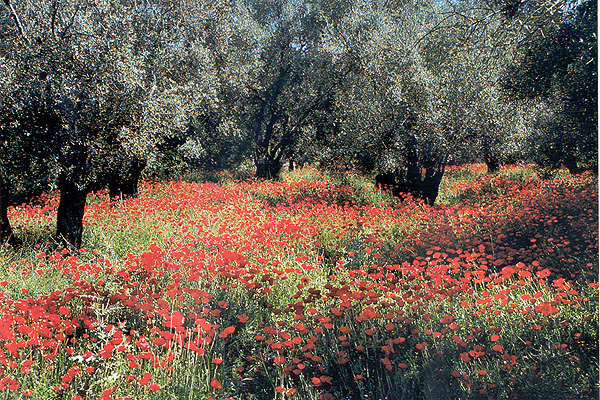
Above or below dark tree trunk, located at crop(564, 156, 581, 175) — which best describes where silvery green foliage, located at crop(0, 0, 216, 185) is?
above

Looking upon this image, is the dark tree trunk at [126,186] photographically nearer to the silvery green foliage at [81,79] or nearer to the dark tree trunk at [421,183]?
the silvery green foliage at [81,79]

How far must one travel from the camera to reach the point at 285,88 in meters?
16.8

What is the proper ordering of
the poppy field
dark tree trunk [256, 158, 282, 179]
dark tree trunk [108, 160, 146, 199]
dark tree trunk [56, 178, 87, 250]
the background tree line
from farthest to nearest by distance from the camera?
dark tree trunk [256, 158, 282, 179] < dark tree trunk [108, 160, 146, 199] < dark tree trunk [56, 178, 87, 250] < the background tree line < the poppy field

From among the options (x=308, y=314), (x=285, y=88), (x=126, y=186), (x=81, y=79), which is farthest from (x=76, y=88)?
(x=285, y=88)

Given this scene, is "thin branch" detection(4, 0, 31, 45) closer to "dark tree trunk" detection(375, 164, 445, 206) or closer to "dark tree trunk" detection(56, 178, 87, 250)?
"dark tree trunk" detection(56, 178, 87, 250)

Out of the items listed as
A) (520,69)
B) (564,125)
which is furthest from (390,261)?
(564,125)

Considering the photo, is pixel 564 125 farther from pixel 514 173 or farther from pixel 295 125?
pixel 295 125

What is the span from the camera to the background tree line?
6695mm

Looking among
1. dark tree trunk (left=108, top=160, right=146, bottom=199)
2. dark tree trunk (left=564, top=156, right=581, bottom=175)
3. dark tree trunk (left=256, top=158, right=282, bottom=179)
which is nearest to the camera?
dark tree trunk (left=564, top=156, right=581, bottom=175)

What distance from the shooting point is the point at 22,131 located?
21.8ft

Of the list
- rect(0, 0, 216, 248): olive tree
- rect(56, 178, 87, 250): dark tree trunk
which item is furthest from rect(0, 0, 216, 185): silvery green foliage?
rect(56, 178, 87, 250): dark tree trunk

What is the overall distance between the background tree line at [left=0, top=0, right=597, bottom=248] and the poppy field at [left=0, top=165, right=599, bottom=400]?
1783 millimetres

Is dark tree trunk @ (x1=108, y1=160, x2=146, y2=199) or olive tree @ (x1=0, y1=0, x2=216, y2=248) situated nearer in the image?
olive tree @ (x1=0, y1=0, x2=216, y2=248)

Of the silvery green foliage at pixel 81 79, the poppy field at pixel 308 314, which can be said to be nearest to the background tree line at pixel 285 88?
the silvery green foliage at pixel 81 79
